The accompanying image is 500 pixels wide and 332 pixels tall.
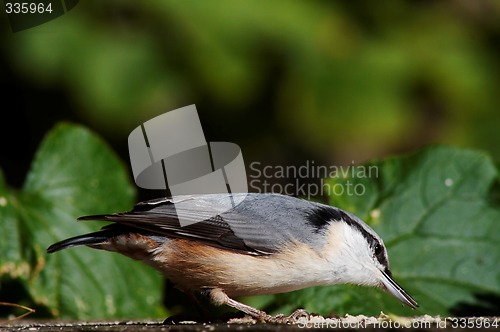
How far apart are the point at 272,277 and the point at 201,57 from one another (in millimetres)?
2030

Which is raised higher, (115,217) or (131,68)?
(131,68)

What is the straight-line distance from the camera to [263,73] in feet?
15.1

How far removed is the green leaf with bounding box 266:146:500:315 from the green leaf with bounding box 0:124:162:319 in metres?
0.73

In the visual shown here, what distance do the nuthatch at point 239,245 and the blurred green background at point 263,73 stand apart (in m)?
1.70

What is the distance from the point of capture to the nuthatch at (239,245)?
2.59 meters

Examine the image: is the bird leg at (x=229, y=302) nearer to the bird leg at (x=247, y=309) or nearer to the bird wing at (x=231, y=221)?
the bird leg at (x=247, y=309)

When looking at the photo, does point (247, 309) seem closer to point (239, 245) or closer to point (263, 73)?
point (239, 245)

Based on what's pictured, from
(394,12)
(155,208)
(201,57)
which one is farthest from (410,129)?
(155,208)

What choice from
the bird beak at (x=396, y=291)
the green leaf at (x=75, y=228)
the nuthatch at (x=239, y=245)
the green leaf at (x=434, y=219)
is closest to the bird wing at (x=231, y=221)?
the nuthatch at (x=239, y=245)

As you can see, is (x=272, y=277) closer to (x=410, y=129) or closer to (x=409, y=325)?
(x=409, y=325)

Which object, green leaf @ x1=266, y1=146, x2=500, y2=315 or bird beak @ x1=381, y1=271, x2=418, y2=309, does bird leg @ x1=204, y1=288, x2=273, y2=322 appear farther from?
green leaf @ x1=266, y1=146, x2=500, y2=315

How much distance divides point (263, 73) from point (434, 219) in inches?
64.0

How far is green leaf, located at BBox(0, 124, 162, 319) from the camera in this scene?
3.35 metres

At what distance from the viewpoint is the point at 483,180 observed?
339 centimetres
